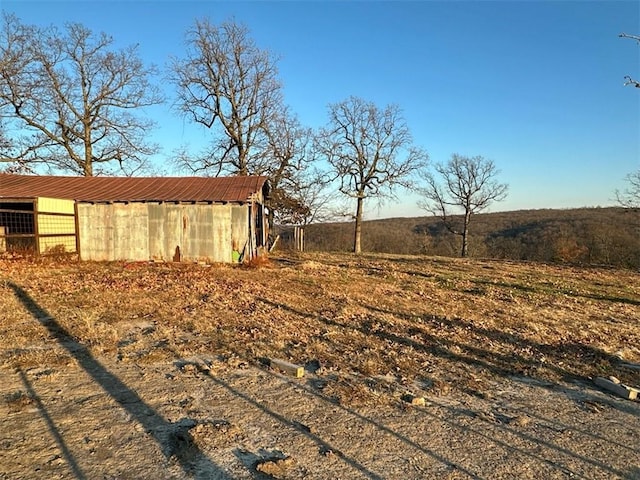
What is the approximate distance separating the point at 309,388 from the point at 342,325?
2811mm

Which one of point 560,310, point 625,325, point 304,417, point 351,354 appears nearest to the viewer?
point 304,417

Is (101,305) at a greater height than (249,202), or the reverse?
(249,202)

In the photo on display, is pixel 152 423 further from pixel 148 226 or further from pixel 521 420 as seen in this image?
pixel 148 226

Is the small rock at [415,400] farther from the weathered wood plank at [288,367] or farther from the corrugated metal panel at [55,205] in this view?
the corrugated metal panel at [55,205]

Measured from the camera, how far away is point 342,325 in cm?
746

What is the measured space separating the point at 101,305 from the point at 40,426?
5.22 meters

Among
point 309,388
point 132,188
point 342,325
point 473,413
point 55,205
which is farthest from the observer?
point 132,188

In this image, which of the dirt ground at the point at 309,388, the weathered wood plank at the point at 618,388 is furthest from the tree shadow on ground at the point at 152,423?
the weathered wood plank at the point at 618,388

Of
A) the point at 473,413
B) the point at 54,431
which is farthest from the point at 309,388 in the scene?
the point at 54,431

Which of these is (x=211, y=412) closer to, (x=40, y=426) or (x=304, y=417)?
(x=304, y=417)

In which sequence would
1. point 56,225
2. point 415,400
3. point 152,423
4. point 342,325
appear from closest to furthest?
point 152,423, point 415,400, point 342,325, point 56,225

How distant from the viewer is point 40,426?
3.67 metres

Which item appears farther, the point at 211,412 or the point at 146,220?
the point at 146,220

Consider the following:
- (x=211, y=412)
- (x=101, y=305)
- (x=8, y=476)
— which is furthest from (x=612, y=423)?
(x=101, y=305)
